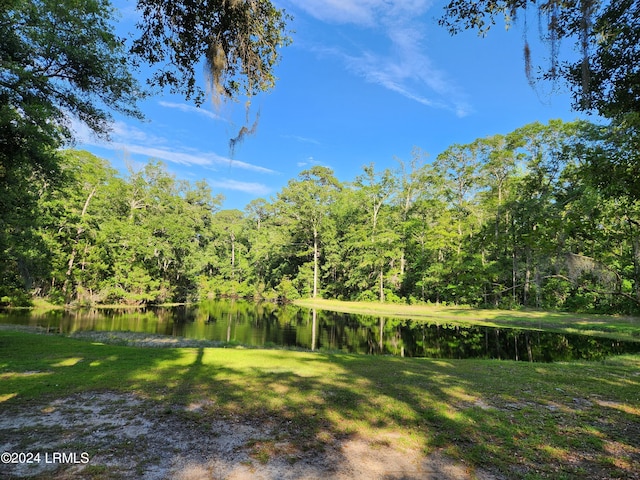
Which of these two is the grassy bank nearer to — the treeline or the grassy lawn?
the treeline

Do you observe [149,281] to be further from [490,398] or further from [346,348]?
[490,398]

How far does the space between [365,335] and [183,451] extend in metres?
20.4

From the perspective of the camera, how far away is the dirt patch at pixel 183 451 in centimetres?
390

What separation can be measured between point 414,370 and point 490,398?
325cm

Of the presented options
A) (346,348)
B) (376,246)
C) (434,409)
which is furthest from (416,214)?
(434,409)

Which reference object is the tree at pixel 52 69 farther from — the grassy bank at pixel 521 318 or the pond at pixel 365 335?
the grassy bank at pixel 521 318

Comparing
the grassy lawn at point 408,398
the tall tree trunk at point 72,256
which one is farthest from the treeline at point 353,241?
the grassy lawn at point 408,398

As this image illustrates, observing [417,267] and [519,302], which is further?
[417,267]

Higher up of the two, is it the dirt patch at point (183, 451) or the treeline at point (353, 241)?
the treeline at point (353, 241)

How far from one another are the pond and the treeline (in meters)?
3.73

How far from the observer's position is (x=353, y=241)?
5394 centimetres

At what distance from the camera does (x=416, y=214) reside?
52125 millimetres

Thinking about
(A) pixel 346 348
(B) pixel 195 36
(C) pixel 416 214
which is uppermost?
(C) pixel 416 214

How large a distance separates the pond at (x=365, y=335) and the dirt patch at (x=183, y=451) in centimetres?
1297
